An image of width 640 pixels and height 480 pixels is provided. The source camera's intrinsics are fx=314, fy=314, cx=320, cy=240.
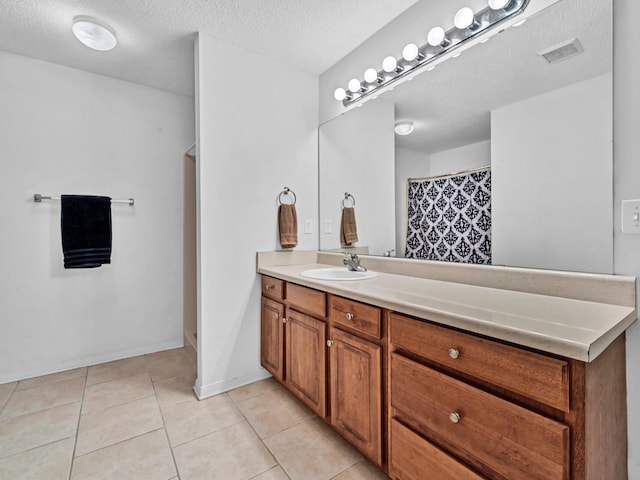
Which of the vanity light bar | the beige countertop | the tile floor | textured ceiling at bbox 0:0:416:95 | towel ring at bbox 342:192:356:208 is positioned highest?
textured ceiling at bbox 0:0:416:95

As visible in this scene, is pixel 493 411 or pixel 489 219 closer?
pixel 493 411

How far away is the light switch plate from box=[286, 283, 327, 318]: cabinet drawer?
4.01ft

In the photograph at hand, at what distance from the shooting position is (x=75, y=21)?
6.16ft

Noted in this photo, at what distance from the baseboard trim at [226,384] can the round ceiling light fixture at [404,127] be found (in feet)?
6.30

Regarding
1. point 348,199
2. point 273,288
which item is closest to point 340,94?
point 348,199

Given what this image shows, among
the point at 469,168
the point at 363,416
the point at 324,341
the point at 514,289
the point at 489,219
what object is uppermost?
the point at 469,168

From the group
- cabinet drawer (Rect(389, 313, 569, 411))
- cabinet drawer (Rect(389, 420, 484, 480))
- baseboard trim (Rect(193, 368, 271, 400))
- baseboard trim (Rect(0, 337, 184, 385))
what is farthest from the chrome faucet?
baseboard trim (Rect(0, 337, 184, 385))

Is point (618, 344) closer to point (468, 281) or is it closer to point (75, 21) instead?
point (468, 281)

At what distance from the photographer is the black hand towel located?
7.72ft

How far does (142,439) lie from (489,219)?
6.87 feet

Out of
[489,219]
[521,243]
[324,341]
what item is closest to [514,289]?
[521,243]

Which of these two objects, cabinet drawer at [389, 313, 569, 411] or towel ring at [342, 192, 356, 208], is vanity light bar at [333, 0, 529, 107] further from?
cabinet drawer at [389, 313, 569, 411]

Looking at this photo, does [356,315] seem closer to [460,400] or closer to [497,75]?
[460,400]

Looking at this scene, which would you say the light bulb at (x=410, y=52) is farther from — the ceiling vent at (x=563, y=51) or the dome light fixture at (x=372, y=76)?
the ceiling vent at (x=563, y=51)
